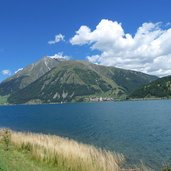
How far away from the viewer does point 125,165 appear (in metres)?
36.2

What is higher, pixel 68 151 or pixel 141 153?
pixel 68 151

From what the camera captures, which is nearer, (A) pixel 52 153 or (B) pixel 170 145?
(A) pixel 52 153

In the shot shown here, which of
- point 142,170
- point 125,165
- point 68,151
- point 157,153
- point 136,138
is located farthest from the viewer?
point 136,138

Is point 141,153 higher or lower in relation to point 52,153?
lower

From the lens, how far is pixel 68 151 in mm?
32500

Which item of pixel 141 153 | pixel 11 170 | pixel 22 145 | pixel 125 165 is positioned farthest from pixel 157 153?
pixel 11 170

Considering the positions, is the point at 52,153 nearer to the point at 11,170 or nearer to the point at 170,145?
the point at 11,170

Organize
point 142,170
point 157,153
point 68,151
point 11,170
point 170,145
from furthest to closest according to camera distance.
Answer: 1. point 170,145
2. point 157,153
3. point 68,151
4. point 142,170
5. point 11,170

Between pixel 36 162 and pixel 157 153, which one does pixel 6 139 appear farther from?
pixel 157 153

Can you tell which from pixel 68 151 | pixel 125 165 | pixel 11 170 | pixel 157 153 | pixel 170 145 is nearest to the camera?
pixel 11 170

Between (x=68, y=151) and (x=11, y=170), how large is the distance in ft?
41.9

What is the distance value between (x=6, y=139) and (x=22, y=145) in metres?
4.24

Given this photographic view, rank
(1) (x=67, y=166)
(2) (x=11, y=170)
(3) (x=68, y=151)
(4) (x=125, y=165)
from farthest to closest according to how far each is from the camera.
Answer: (4) (x=125, y=165)
(3) (x=68, y=151)
(1) (x=67, y=166)
(2) (x=11, y=170)

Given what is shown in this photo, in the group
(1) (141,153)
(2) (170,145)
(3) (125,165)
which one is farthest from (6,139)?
(2) (170,145)
